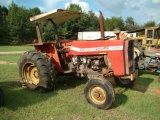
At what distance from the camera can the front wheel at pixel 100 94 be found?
4828 mm

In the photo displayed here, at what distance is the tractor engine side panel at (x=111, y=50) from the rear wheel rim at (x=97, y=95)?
690 millimetres

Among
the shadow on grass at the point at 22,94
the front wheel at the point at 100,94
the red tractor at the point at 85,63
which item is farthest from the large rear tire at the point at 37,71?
the front wheel at the point at 100,94

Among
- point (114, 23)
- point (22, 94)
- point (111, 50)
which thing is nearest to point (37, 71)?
point (22, 94)

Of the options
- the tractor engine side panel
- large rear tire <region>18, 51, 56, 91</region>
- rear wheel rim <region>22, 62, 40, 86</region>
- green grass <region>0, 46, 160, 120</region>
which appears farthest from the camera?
rear wheel rim <region>22, 62, 40, 86</region>

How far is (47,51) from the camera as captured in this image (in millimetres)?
6488

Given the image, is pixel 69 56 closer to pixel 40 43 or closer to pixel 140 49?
pixel 40 43

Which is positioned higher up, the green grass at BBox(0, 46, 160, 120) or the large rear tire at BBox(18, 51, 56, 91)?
the large rear tire at BBox(18, 51, 56, 91)

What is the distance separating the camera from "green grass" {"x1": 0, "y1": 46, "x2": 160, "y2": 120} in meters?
4.51

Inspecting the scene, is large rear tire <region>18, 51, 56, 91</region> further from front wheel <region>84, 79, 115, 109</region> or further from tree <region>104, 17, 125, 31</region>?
tree <region>104, 17, 125, 31</region>

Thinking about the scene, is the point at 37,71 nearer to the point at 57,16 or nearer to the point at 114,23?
the point at 57,16

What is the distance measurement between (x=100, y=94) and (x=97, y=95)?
7 centimetres

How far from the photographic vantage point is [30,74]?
21.4ft

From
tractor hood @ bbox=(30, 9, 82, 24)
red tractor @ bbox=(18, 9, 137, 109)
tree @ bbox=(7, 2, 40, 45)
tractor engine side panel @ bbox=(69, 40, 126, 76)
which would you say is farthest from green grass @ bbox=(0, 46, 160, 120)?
tree @ bbox=(7, 2, 40, 45)

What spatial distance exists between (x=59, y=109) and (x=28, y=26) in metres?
37.1
